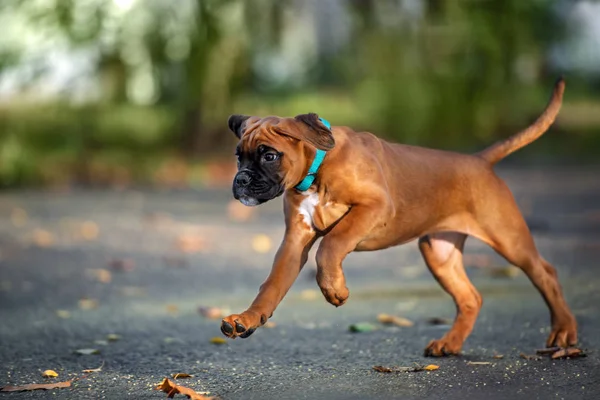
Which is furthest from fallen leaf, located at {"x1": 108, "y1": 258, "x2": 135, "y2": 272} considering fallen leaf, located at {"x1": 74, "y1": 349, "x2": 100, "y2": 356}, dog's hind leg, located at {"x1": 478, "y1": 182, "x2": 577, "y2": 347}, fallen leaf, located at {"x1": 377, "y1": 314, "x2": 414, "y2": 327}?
dog's hind leg, located at {"x1": 478, "y1": 182, "x2": 577, "y2": 347}

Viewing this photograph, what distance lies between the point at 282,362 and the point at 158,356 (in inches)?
27.9

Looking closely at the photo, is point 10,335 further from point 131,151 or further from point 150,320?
point 131,151

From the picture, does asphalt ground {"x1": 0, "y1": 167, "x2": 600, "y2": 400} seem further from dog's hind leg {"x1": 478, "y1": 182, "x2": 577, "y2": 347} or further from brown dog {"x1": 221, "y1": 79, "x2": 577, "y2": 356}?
brown dog {"x1": 221, "y1": 79, "x2": 577, "y2": 356}

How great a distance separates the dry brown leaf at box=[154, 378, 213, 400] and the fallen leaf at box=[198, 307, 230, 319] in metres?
2.25

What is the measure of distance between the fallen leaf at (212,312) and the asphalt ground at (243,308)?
0.10m

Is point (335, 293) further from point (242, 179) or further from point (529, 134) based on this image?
point (529, 134)

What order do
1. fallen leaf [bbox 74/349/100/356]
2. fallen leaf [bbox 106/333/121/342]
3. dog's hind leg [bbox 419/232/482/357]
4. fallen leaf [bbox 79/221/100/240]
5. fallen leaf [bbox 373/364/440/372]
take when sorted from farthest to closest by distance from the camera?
fallen leaf [bbox 79/221/100/240] < fallen leaf [bbox 106/333/121/342] < fallen leaf [bbox 74/349/100/356] < dog's hind leg [bbox 419/232/482/357] < fallen leaf [bbox 373/364/440/372]

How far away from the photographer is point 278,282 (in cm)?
508

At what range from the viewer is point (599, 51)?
2161 cm

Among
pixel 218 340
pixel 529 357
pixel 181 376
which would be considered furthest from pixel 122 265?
pixel 529 357

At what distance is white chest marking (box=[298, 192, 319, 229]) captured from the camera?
5.19 m

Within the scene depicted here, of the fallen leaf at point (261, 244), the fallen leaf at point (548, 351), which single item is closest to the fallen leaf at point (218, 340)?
the fallen leaf at point (548, 351)

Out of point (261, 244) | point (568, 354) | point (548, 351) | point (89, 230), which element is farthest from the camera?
point (89, 230)

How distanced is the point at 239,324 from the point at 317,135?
92 cm
